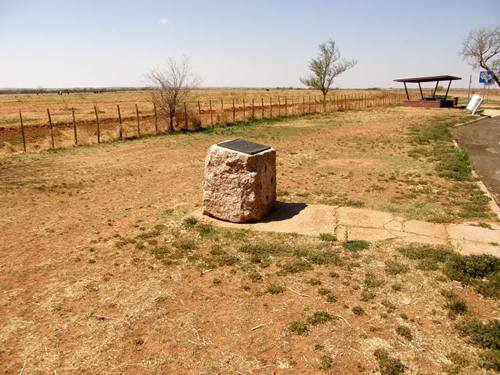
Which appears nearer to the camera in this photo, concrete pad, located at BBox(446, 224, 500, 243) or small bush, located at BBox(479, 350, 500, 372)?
small bush, located at BBox(479, 350, 500, 372)

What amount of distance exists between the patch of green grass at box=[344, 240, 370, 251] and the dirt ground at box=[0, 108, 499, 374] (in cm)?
9

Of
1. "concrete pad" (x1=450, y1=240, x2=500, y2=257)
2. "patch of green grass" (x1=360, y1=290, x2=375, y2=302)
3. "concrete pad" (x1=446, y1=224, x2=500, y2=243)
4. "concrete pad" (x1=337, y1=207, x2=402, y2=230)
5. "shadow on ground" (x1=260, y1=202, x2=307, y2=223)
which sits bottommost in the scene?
"patch of green grass" (x1=360, y1=290, x2=375, y2=302)

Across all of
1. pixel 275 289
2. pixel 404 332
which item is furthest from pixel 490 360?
pixel 275 289

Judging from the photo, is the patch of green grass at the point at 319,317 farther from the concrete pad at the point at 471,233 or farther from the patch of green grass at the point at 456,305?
the concrete pad at the point at 471,233

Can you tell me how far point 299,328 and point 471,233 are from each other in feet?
11.7

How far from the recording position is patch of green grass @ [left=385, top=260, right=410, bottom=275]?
15.6 feet

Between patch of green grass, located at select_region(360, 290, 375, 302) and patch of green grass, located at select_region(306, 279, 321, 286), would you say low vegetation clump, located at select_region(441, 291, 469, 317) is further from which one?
patch of green grass, located at select_region(306, 279, 321, 286)

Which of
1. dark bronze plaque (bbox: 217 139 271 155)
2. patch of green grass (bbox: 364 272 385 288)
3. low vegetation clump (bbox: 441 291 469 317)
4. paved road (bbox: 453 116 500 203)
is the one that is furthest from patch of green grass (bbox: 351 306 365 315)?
paved road (bbox: 453 116 500 203)

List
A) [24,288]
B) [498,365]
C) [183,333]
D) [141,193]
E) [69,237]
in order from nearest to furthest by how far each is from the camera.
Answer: [498,365] < [183,333] < [24,288] < [69,237] < [141,193]

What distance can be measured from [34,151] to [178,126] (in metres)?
7.68

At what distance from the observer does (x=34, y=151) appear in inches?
557

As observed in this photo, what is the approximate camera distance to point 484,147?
14.1m

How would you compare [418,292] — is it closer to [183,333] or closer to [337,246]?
[337,246]

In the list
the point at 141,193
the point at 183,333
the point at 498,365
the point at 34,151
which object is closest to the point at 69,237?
the point at 141,193
